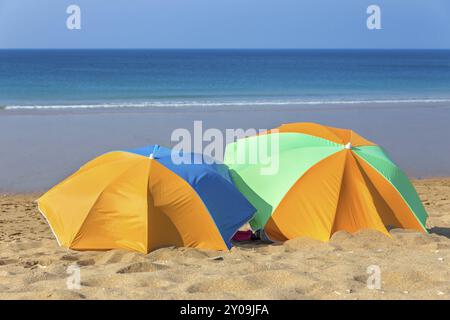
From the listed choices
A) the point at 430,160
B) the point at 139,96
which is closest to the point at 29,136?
the point at 430,160

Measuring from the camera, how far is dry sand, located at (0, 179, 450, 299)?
17.5ft

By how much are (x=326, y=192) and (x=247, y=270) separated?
2047mm

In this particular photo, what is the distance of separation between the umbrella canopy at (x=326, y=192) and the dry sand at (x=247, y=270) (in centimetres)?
20

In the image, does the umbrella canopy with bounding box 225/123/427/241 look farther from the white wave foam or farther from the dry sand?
the white wave foam

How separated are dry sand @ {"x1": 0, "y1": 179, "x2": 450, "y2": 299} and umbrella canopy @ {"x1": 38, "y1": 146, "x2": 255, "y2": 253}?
201 mm

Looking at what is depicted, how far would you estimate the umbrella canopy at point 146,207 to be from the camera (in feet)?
23.5

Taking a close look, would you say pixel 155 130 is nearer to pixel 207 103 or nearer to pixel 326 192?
pixel 207 103

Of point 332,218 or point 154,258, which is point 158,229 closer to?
point 154,258

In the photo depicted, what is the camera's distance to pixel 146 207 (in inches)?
281

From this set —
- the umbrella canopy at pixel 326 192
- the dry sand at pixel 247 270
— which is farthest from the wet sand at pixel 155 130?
the dry sand at pixel 247 270

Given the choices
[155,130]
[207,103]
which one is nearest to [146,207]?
[155,130]

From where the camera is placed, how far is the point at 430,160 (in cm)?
1550

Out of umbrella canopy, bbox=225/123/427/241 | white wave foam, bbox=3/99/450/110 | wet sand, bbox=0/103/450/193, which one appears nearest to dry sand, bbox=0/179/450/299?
umbrella canopy, bbox=225/123/427/241

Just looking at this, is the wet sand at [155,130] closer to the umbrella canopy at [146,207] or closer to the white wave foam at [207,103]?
the white wave foam at [207,103]
